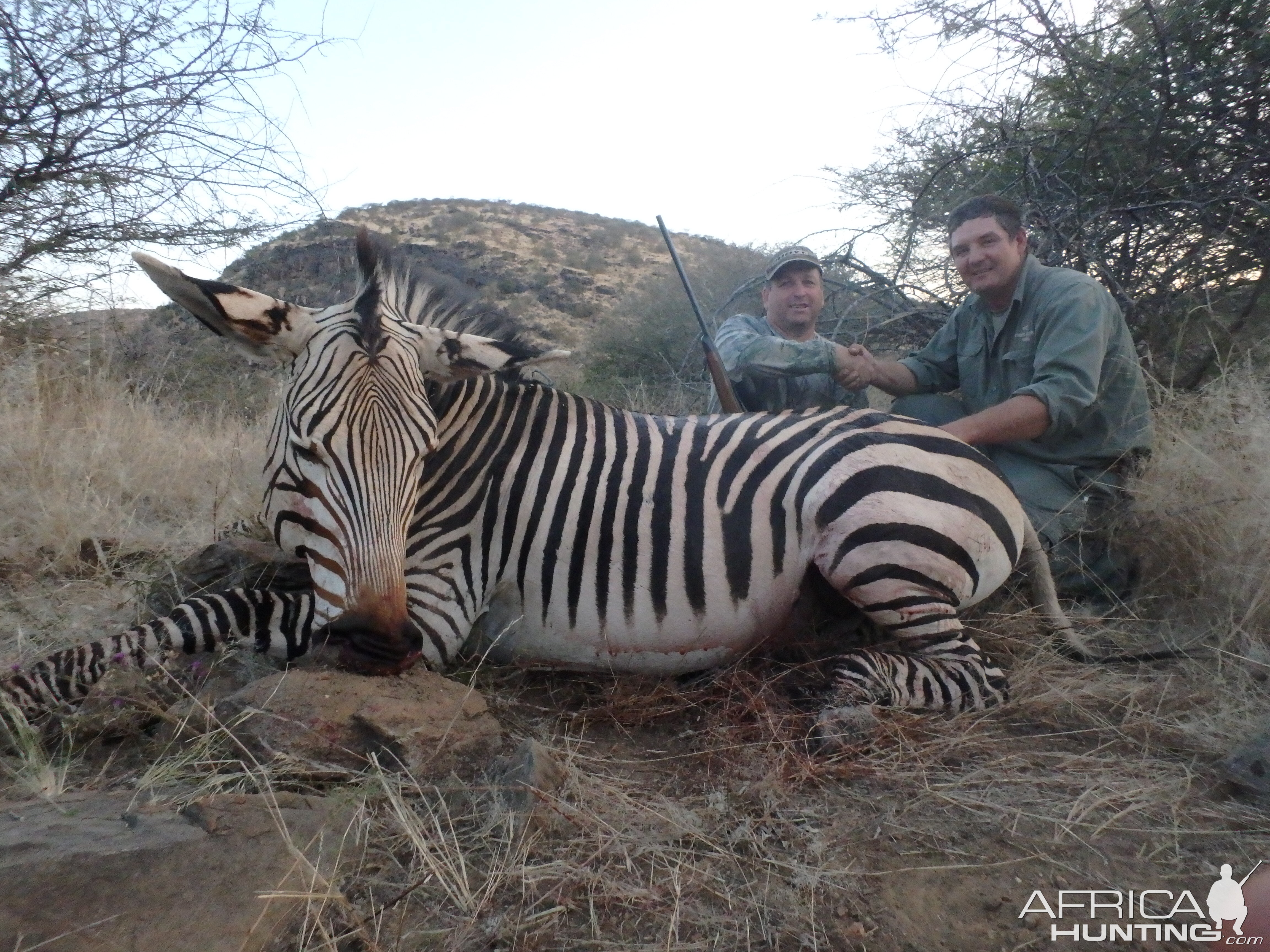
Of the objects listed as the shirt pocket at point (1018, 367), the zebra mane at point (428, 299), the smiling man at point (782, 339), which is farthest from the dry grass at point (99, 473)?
the shirt pocket at point (1018, 367)

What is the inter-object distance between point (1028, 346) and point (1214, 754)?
242cm

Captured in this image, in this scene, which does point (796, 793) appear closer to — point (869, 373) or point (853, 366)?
point (853, 366)

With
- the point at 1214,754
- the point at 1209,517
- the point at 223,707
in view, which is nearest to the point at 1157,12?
the point at 1209,517

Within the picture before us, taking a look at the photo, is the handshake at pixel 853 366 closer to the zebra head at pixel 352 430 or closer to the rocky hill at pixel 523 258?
the zebra head at pixel 352 430

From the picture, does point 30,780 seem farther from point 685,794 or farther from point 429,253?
point 429,253

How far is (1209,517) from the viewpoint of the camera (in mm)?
3641

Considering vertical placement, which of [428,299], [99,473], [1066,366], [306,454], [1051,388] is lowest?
[99,473]

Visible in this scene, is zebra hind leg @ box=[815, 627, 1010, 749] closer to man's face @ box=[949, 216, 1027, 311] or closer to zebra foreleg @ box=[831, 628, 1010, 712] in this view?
zebra foreleg @ box=[831, 628, 1010, 712]

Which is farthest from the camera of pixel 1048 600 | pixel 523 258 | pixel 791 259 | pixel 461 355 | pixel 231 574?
pixel 523 258

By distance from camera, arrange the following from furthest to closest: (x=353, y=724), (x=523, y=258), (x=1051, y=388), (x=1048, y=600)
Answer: (x=523, y=258), (x=1051, y=388), (x=1048, y=600), (x=353, y=724)

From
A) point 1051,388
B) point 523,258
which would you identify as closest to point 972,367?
point 1051,388

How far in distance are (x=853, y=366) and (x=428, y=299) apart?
2.53 m

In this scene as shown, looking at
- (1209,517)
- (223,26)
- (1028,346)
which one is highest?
(223,26)

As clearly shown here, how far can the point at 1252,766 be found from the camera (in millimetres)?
2227
